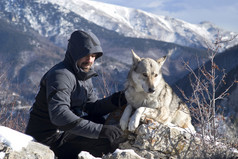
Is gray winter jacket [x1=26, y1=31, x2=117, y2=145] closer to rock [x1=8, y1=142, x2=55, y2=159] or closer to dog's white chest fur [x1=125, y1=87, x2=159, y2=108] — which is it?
rock [x1=8, y1=142, x2=55, y2=159]

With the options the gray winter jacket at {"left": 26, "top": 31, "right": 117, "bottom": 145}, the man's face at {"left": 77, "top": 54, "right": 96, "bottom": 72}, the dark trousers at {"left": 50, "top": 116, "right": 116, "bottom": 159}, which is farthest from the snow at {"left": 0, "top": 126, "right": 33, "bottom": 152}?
the man's face at {"left": 77, "top": 54, "right": 96, "bottom": 72}

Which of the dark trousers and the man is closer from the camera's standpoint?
the man

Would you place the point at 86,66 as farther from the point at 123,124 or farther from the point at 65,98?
the point at 123,124

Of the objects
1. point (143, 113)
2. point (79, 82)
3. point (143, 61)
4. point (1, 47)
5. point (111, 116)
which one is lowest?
point (1, 47)

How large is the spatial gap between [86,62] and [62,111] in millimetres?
1193

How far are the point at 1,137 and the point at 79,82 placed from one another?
5.00ft

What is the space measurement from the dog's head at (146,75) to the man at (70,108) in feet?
2.76

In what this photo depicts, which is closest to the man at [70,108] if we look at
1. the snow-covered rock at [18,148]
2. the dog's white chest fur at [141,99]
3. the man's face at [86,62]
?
the man's face at [86,62]

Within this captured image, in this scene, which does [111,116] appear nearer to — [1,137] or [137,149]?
[137,149]

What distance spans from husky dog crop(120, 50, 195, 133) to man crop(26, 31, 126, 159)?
0.53 meters

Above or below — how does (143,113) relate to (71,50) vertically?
below

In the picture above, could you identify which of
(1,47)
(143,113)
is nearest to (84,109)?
(143,113)

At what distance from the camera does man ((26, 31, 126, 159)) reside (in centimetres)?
406

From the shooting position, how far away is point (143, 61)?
5.27 m
